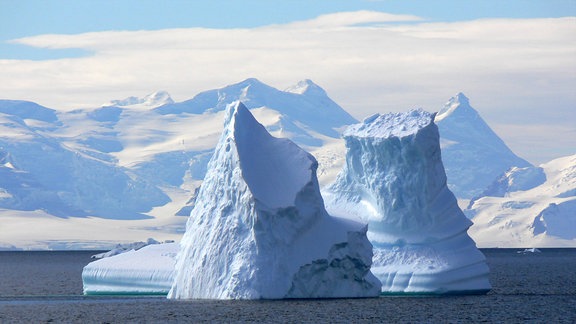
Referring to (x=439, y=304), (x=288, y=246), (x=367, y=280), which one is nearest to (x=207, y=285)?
(x=288, y=246)

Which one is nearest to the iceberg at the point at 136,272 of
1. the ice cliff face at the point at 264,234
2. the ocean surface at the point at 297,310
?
the ocean surface at the point at 297,310

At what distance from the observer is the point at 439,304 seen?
45000 mm

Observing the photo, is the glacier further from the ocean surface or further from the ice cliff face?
the ice cliff face

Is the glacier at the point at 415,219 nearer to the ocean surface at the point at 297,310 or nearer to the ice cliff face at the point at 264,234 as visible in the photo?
the ocean surface at the point at 297,310

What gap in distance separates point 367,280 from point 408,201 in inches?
205

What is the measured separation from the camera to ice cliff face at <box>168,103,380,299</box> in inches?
1612

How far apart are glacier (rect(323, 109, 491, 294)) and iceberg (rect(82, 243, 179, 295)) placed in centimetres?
743

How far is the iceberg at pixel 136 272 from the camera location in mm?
47344

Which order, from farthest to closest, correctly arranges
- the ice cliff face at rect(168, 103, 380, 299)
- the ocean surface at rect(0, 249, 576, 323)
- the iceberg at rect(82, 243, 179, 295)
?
1. the iceberg at rect(82, 243, 179, 295)
2. the ice cliff face at rect(168, 103, 380, 299)
3. the ocean surface at rect(0, 249, 576, 323)

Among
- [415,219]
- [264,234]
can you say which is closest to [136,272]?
[264,234]

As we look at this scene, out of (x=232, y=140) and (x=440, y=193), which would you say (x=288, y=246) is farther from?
(x=440, y=193)

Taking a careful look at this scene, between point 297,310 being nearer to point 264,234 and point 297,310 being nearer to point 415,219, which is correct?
point 264,234

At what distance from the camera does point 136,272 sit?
157 feet

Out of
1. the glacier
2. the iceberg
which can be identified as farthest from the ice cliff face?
the glacier
